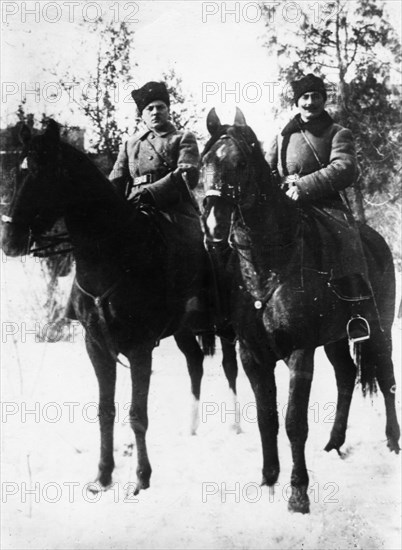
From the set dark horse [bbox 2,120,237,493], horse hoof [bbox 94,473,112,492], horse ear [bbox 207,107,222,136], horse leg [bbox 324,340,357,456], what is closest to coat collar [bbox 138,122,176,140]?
dark horse [bbox 2,120,237,493]

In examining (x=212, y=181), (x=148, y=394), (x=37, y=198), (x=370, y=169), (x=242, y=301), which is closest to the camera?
(x=212, y=181)

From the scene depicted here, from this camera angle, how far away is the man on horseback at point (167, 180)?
191 inches

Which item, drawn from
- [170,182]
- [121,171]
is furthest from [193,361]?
[121,171]

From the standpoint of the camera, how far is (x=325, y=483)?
4.45 m

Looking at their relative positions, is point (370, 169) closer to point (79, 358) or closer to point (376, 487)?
point (376, 487)

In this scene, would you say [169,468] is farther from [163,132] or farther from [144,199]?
[163,132]

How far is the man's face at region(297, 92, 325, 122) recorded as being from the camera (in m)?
4.62

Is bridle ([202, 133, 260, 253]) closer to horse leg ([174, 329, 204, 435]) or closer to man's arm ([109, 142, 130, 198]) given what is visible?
man's arm ([109, 142, 130, 198])

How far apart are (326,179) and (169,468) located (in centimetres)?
257

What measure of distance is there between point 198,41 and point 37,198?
1955 mm

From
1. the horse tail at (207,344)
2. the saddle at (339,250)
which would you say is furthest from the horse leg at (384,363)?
the horse tail at (207,344)

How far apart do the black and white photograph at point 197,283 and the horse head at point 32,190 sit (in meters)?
0.02

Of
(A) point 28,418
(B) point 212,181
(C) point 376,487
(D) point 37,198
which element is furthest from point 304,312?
(A) point 28,418

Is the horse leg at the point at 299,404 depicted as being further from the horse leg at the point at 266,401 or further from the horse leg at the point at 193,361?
the horse leg at the point at 193,361
